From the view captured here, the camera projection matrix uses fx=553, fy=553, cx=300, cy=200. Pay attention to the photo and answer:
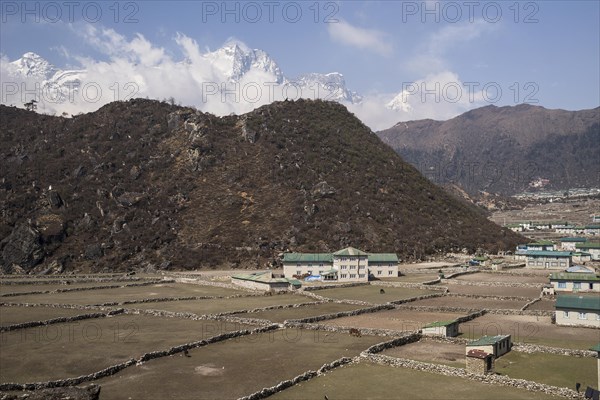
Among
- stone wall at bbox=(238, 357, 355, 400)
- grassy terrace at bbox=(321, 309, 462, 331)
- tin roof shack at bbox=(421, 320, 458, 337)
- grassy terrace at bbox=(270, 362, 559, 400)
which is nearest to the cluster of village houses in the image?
tin roof shack at bbox=(421, 320, 458, 337)

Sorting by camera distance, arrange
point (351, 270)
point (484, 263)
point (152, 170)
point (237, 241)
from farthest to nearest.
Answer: point (152, 170), point (237, 241), point (484, 263), point (351, 270)

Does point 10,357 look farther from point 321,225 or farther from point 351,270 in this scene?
point 321,225

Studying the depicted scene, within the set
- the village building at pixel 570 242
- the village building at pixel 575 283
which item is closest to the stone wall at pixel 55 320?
the village building at pixel 575 283

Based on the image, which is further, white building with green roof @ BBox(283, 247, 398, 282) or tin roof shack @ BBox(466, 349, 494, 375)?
white building with green roof @ BBox(283, 247, 398, 282)

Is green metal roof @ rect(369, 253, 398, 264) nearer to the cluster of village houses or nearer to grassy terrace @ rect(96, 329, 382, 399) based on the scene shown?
the cluster of village houses

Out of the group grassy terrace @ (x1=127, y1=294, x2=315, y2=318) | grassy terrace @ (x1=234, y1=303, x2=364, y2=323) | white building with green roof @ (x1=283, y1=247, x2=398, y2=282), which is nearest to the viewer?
grassy terrace @ (x1=234, y1=303, x2=364, y2=323)

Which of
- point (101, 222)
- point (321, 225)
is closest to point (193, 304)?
point (321, 225)

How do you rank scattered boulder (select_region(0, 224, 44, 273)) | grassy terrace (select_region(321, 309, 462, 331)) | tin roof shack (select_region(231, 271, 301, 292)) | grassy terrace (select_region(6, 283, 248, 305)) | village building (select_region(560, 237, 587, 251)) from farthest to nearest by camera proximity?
village building (select_region(560, 237, 587, 251)) < scattered boulder (select_region(0, 224, 44, 273)) < tin roof shack (select_region(231, 271, 301, 292)) < grassy terrace (select_region(6, 283, 248, 305)) < grassy terrace (select_region(321, 309, 462, 331))
